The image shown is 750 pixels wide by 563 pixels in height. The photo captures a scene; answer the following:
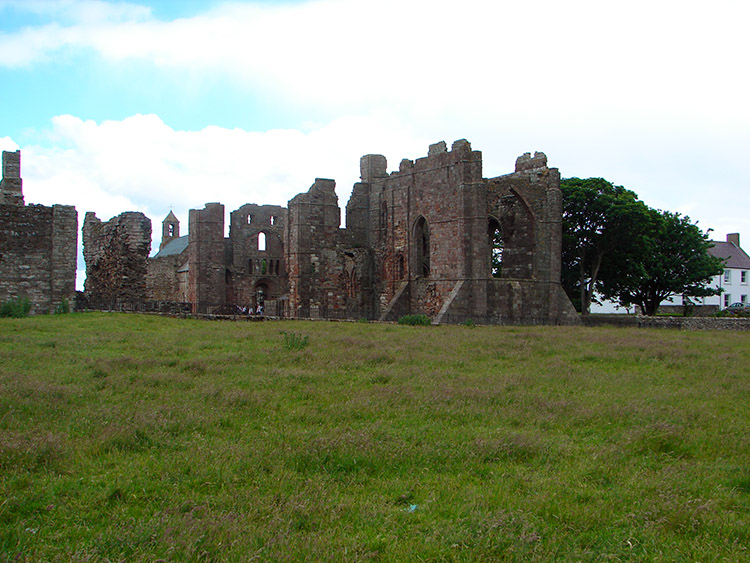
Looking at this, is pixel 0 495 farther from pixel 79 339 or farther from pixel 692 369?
pixel 692 369

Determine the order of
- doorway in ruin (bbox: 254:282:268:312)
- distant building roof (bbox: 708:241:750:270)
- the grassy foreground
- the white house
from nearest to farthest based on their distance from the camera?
the grassy foreground → doorway in ruin (bbox: 254:282:268:312) → the white house → distant building roof (bbox: 708:241:750:270)

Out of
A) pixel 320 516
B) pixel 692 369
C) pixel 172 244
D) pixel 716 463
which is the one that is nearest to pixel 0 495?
pixel 320 516

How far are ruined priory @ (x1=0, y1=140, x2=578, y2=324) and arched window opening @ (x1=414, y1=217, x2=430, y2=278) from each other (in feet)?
0.17

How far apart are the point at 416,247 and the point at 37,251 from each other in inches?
587

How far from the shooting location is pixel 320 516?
500cm

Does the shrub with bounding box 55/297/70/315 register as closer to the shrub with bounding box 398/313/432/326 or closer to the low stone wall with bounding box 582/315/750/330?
the shrub with bounding box 398/313/432/326

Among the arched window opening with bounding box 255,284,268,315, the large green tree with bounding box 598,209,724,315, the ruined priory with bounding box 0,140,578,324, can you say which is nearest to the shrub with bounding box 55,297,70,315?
the ruined priory with bounding box 0,140,578,324

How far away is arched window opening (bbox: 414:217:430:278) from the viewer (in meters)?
29.3

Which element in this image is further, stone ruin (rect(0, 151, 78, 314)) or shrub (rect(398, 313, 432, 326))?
shrub (rect(398, 313, 432, 326))

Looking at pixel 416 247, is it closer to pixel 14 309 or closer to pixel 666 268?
pixel 14 309

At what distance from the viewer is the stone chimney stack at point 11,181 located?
76.4ft

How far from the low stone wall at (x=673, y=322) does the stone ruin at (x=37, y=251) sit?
2058 cm

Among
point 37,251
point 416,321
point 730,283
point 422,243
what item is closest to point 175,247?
point 422,243

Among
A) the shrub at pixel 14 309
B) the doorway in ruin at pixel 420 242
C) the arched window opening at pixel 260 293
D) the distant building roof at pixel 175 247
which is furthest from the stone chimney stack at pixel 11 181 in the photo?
the distant building roof at pixel 175 247
